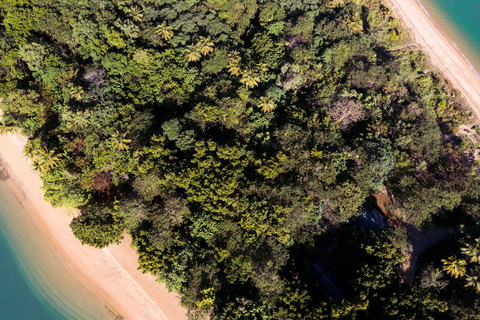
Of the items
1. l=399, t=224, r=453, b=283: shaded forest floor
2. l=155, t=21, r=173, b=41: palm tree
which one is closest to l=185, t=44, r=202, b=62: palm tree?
l=155, t=21, r=173, b=41: palm tree

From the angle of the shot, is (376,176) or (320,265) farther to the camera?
(376,176)

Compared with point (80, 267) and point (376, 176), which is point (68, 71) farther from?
point (376, 176)

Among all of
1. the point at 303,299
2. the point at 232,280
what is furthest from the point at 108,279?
the point at 303,299

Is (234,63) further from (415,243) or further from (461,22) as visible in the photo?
(461,22)

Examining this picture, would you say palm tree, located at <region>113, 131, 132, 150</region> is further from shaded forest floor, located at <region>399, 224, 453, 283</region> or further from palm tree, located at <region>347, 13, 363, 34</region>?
palm tree, located at <region>347, 13, 363, 34</region>

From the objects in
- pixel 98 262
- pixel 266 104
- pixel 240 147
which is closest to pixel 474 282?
pixel 240 147

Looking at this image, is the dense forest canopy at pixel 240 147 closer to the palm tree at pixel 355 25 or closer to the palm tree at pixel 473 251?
the palm tree at pixel 473 251

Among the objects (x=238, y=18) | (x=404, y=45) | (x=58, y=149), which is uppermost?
(x=404, y=45)
